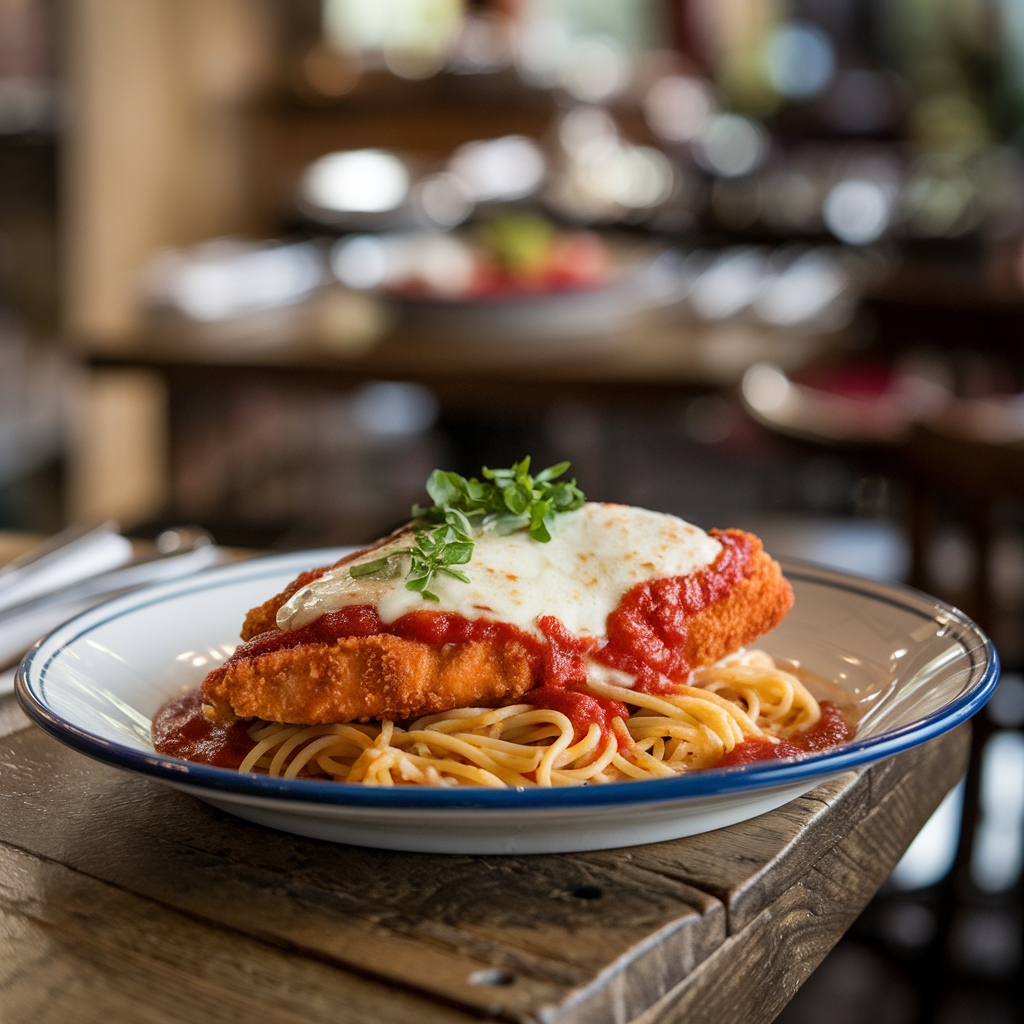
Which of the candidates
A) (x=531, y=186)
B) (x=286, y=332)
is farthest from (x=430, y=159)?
(x=286, y=332)

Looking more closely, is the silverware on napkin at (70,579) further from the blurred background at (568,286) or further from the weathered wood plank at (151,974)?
the blurred background at (568,286)

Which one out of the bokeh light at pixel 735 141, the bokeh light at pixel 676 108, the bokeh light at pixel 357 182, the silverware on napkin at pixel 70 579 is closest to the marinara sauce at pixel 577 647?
the silverware on napkin at pixel 70 579

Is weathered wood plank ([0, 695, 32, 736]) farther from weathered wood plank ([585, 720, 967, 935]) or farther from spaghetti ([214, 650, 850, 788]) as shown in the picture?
weathered wood plank ([585, 720, 967, 935])

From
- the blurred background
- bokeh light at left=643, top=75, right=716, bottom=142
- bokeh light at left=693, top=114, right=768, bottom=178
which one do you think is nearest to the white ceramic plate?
the blurred background

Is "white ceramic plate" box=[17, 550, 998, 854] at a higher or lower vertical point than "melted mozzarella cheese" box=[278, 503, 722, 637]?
lower

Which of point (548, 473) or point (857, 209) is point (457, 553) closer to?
point (548, 473)

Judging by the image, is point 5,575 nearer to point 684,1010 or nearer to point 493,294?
point 684,1010

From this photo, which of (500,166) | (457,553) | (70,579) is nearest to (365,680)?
(457,553)
